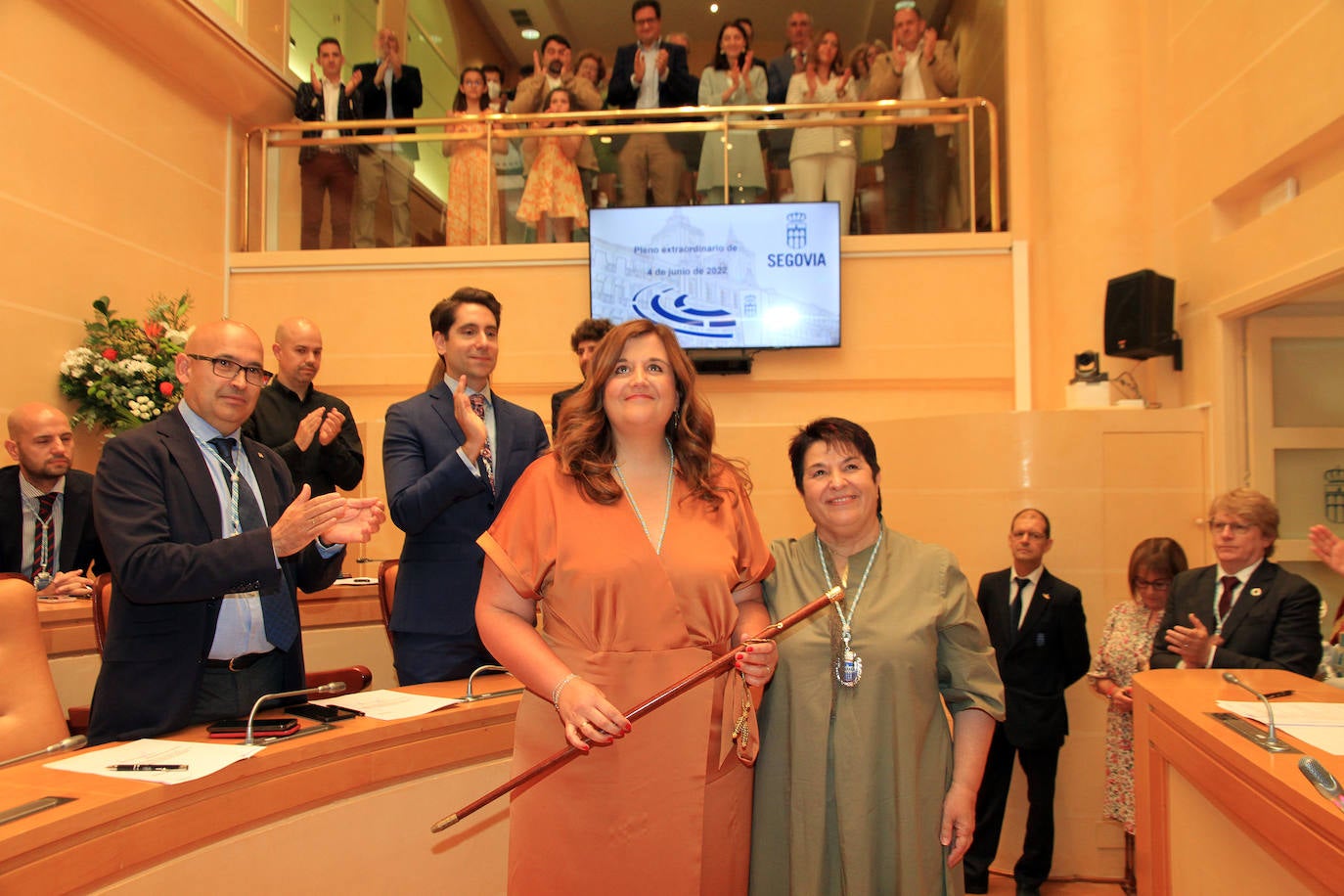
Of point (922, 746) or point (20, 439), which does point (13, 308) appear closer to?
point (20, 439)

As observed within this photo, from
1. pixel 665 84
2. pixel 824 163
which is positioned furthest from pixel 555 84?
pixel 824 163

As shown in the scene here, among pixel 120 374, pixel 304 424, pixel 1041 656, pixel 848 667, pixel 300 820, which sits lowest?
pixel 1041 656

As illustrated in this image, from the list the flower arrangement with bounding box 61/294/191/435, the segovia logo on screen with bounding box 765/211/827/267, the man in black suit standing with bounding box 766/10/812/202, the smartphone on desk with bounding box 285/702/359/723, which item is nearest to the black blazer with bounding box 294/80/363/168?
the flower arrangement with bounding box 61/294/191/435

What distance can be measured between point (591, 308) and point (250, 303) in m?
2.55

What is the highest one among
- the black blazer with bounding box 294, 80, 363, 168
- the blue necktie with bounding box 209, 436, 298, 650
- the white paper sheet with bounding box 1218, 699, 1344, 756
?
the black blazer with bounding box 294, 80, 363, 168

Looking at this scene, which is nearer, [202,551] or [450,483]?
[202,551]

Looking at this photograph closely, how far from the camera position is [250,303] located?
723 centimetres

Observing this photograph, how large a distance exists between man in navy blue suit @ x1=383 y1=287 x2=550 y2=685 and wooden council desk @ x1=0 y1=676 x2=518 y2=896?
0.49 feet

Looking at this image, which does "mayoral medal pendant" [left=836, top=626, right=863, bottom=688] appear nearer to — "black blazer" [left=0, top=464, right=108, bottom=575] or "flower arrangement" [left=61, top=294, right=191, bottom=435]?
"black blazer" [left=0, top=464, right=108, bottom=575]

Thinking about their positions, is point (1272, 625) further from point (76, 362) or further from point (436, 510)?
point (76, 362)

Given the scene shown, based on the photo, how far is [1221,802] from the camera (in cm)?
187

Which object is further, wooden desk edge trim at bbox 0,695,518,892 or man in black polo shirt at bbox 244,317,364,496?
man in black polo shirt at bbox 244,317,364,496

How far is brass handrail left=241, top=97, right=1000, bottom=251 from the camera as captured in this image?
22.1 ft

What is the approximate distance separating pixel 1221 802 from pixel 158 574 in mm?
2075
